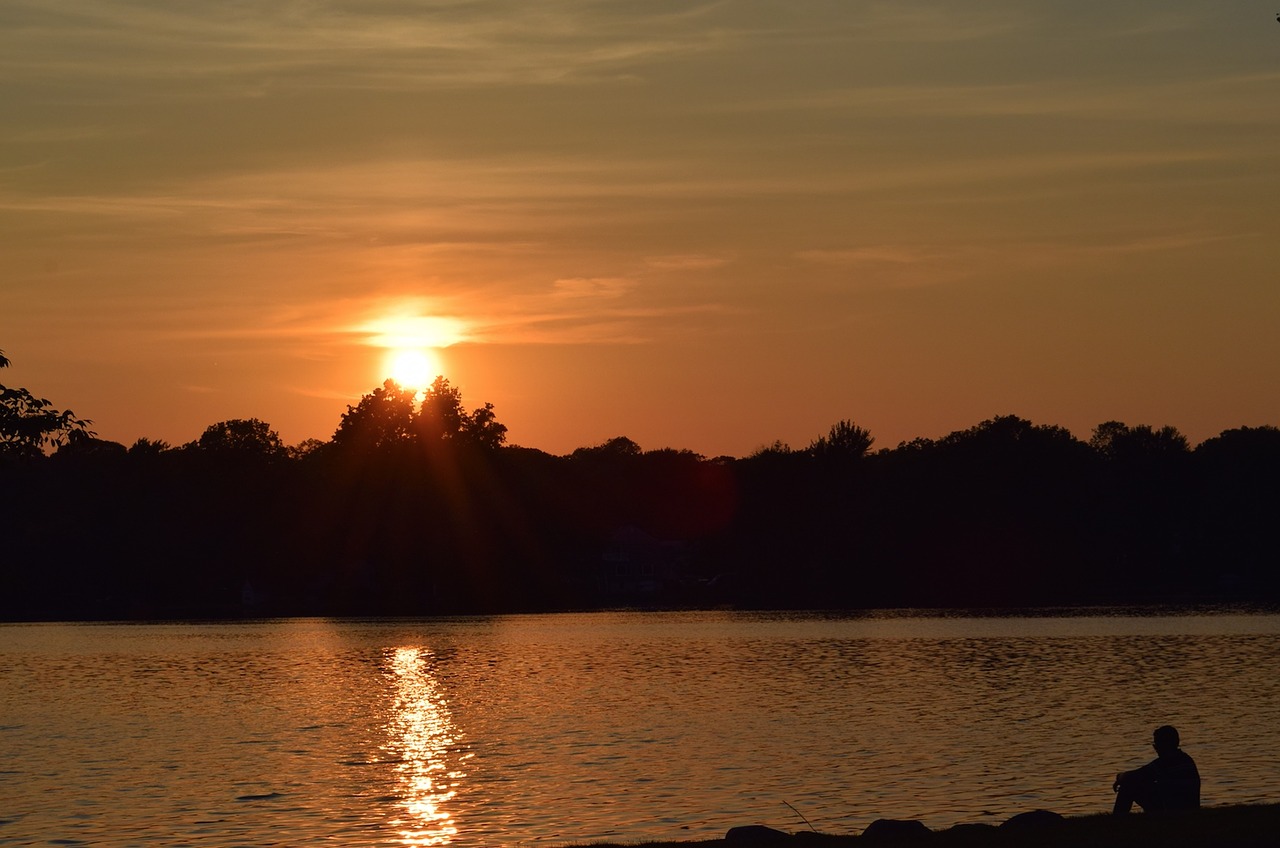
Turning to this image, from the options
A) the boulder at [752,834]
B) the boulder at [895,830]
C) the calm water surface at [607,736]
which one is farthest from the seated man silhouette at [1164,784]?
the boulder at [752,834]

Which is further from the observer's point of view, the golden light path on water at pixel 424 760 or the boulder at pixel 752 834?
the golden light path on water at pixel 424 760

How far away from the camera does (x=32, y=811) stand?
35.4 meters

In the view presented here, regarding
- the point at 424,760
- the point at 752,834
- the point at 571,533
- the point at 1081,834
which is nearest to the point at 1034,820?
the point at 1081,834

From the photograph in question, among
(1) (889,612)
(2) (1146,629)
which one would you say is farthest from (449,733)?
(1) (889,612)

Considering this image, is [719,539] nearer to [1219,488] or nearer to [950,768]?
[1219,488]

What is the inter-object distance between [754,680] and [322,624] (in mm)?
90474

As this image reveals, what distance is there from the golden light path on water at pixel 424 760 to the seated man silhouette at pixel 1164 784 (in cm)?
1241

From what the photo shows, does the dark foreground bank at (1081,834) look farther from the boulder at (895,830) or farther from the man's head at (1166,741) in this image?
the man's head at (1166,741)

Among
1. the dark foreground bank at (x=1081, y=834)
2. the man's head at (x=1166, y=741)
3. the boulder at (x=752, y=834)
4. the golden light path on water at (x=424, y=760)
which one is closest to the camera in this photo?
the dark foreground bank at (x=1081, y=834)

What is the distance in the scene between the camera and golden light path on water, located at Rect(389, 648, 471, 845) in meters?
32.7

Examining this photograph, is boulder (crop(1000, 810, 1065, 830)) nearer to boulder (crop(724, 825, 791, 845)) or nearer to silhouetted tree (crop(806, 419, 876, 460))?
boulder (crop(724, 825, 791, 845))

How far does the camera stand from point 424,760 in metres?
44.0

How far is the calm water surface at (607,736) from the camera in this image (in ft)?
110

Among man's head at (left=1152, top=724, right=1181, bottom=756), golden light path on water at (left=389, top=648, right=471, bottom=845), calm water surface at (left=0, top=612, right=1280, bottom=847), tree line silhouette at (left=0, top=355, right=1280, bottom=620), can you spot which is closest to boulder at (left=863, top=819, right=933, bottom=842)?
man's head at (left=1152, top=724, right=1181, bottom=756)
